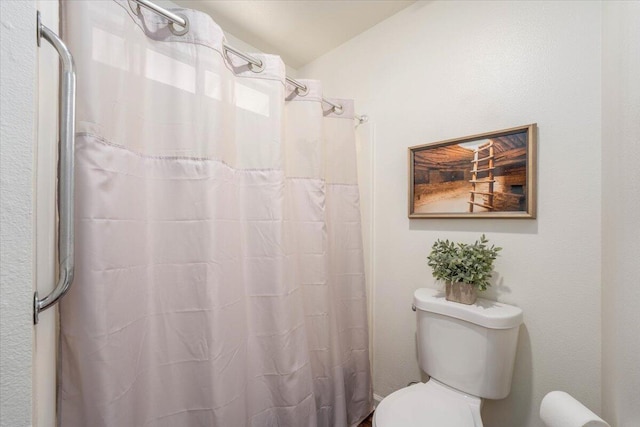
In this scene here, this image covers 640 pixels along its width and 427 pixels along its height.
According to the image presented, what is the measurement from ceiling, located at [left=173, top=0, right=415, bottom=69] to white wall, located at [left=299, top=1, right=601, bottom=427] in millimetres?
139

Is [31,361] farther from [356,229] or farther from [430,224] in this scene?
[430,224]

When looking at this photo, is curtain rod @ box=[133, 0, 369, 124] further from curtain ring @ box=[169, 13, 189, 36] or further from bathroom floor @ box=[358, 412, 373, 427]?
bathroom floor @ box=[358, 412, 373, 427]

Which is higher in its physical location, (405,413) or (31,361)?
(31,361)

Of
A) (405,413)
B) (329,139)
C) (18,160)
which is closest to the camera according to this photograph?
(18,160)

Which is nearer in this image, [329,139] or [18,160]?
[18,160]

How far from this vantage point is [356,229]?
153cm

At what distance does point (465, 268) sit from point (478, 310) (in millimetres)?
169

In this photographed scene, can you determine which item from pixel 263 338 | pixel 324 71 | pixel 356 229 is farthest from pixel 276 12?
pixel 263 338

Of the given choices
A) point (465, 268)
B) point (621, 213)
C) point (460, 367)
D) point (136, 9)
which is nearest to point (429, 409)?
point (460, 367)

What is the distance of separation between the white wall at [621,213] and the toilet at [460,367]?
28cm

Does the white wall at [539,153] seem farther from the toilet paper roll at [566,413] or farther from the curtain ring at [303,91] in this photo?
the curtain ring at [303,91]

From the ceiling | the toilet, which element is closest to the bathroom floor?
the toilet

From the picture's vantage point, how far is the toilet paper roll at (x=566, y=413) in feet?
2.26

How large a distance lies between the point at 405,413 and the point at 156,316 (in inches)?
37.0
